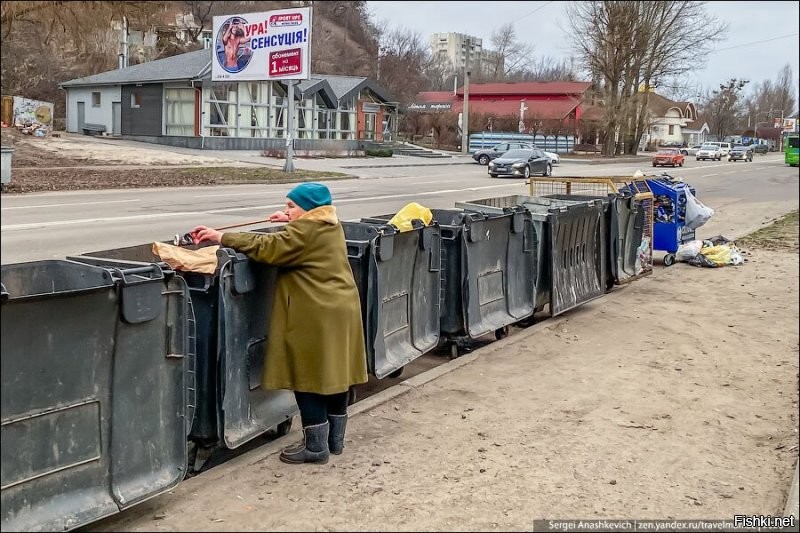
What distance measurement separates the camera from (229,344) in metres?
4.35

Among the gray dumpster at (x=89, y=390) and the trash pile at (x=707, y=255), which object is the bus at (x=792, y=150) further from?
the gray dumpster at (x=89, y=390)

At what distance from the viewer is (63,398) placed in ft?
10.9

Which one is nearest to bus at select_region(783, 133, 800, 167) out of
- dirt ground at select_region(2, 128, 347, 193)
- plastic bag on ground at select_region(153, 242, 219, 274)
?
dirt ground at select_region(2, 128, 347, 193)

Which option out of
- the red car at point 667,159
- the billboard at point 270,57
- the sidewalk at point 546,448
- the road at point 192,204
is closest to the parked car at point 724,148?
the red car at point 667,159

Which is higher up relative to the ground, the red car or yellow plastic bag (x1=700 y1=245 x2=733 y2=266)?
the red car

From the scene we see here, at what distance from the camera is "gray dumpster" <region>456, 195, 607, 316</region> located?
8.07 meters

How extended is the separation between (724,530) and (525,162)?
104ft

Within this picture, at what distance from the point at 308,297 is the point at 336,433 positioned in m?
0.86

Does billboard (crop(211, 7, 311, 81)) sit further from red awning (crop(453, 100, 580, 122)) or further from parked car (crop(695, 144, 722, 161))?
parked car (crop(695, 144, 722, 161))

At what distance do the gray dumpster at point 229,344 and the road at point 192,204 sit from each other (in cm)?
115

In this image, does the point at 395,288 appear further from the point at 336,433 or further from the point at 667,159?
the point at 667,159

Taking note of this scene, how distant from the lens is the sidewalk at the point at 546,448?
396 centimetres

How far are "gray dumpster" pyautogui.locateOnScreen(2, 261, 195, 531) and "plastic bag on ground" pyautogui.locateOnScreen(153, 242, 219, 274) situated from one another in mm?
334

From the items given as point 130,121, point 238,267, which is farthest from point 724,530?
point 130,121
